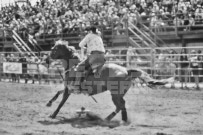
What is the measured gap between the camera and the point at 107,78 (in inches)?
316

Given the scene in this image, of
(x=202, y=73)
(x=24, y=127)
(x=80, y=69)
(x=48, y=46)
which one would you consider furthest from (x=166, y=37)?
(x=24, y=127)

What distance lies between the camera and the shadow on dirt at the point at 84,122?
24.4ft

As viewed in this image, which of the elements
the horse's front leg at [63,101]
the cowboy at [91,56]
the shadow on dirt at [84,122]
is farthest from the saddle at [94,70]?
the shadow on dirt at [84,122]

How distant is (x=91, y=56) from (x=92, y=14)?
12.5m

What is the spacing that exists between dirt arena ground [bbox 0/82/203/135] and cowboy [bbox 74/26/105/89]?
1039 millimetres

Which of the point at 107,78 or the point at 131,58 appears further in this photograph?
the point at 131,58

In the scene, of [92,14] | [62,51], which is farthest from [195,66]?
[62,51]

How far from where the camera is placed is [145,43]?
Result: 17.8 metres

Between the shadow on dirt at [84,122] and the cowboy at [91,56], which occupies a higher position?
the cowboy at [91,56]

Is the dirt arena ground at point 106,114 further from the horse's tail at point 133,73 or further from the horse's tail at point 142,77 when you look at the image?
the horse's tail at point 133,73

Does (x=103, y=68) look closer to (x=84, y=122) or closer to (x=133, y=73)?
(x=133, y=73)

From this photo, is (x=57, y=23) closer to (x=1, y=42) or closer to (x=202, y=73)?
(x=1, y=42)

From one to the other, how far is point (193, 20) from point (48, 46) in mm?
10182

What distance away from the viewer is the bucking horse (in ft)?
25.9
